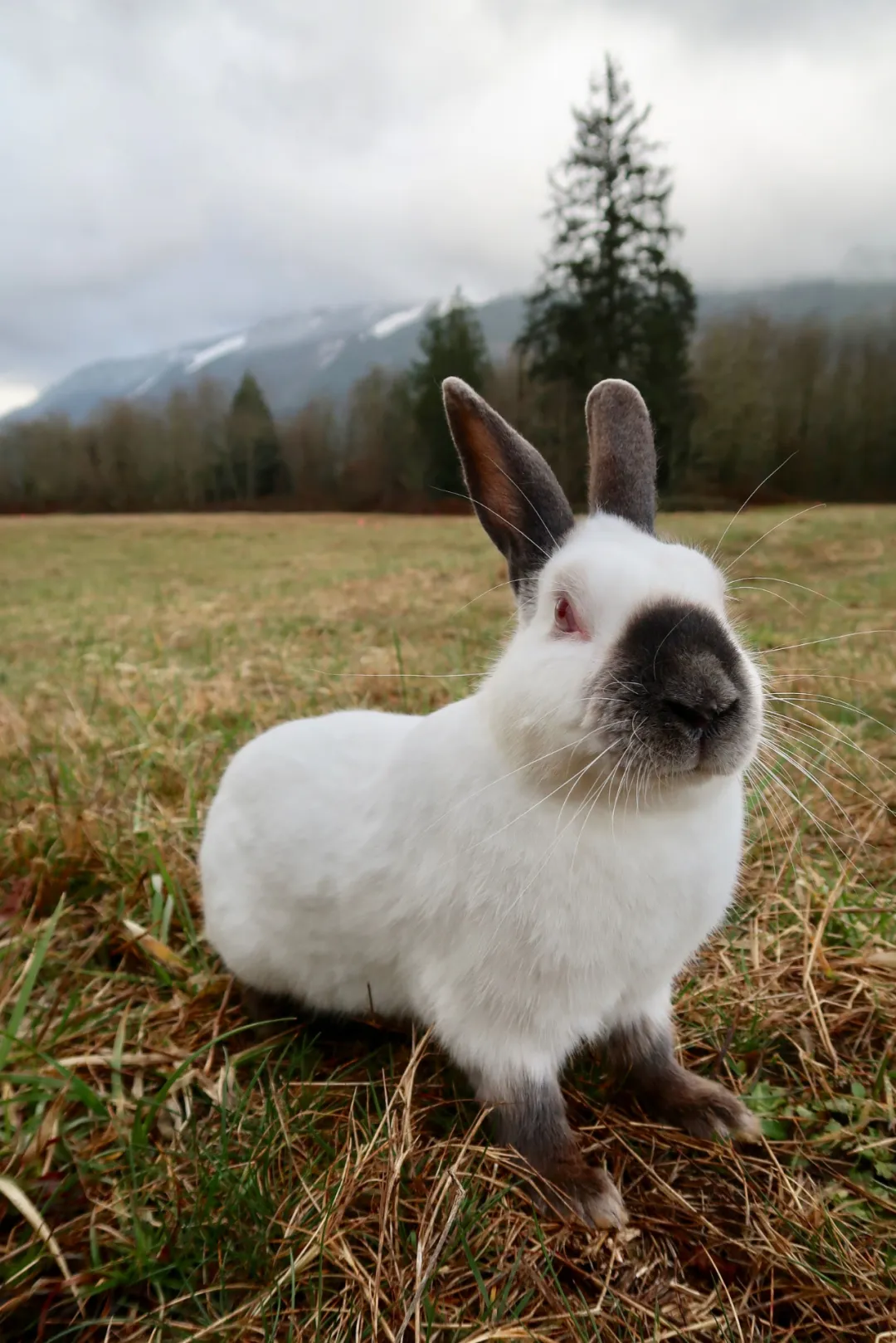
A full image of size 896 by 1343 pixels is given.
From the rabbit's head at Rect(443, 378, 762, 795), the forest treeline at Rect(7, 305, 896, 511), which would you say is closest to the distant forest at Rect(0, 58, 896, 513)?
the forest treeline at Rect(7, 305, 896, 511)

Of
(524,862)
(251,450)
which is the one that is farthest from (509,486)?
(251,450)

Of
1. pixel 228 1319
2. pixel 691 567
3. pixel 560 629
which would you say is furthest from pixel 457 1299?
pixel 691 567

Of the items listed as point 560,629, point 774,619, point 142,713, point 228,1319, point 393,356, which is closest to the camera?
point 228,1319

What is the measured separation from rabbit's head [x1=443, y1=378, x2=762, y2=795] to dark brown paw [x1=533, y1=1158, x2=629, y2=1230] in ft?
2.18

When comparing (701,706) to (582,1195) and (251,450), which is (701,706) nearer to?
(582,1195)

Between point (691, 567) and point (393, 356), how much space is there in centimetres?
785

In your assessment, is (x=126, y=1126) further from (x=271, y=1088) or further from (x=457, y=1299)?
(x=457, y=1299)

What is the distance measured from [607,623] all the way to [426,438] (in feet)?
11.8

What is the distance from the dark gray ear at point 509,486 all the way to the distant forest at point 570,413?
1437 mm

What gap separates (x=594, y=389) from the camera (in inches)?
62.4

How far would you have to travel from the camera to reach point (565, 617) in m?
1.35

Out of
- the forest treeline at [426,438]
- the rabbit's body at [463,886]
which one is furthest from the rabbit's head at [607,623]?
the forest treeline at [426,438]

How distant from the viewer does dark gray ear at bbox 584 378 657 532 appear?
154 cm

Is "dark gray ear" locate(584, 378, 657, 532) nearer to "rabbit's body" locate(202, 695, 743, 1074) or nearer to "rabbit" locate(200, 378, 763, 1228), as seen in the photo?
"rabbit" locate(200, 378, 763, 1228)
